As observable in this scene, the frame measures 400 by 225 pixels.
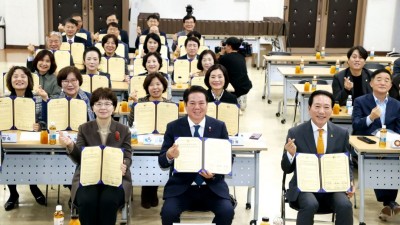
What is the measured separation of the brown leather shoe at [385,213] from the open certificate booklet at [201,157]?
205 cm

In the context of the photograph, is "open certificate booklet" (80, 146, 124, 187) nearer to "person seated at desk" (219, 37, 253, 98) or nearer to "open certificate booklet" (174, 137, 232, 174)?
"open certificate booklet" (174, 137, 232, 174)

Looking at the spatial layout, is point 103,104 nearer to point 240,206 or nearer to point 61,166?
point 61,166

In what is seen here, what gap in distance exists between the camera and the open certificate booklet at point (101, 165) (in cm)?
450

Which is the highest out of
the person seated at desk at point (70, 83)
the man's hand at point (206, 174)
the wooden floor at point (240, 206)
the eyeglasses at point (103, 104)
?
the person seated at desk at point (70, 83)

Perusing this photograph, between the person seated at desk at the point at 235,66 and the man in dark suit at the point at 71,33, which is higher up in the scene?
the man in dark suit at the point at 71,33

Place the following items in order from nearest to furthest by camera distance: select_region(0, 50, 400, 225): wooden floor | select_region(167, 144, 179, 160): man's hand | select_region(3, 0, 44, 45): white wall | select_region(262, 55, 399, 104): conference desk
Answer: select_region(167, 144, 179, 160): man's hand < select_region(0, 50, 400, 225): wooden floor < select_region(262, 55, 399, 104): conference desk < select_region(3, 0, 44, 45): white wall

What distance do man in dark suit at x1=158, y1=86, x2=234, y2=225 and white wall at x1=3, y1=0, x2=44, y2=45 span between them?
12.1 meters

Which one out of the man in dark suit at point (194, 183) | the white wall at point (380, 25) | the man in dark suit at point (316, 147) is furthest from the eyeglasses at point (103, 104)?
the white wall at point (380, 25)

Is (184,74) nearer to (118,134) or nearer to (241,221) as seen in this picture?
(241,221)

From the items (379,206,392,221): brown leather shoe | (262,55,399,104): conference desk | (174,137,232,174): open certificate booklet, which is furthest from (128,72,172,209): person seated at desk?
(262,55,399,104): conference desk

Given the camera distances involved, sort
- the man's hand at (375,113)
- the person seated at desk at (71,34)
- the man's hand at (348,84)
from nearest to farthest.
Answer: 1. the man's hand at (375,113)
2. the man's hand at (348,84)
3. the person seated at desk at (71,34)

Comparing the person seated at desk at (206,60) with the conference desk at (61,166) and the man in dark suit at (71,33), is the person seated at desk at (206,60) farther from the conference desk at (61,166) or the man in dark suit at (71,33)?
→ the man in dark suit at (71,33)

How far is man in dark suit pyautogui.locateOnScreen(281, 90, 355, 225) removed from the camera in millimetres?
4527

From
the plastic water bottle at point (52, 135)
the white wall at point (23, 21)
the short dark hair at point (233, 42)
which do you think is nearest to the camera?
the plastic water bottle at point (52, 135)
